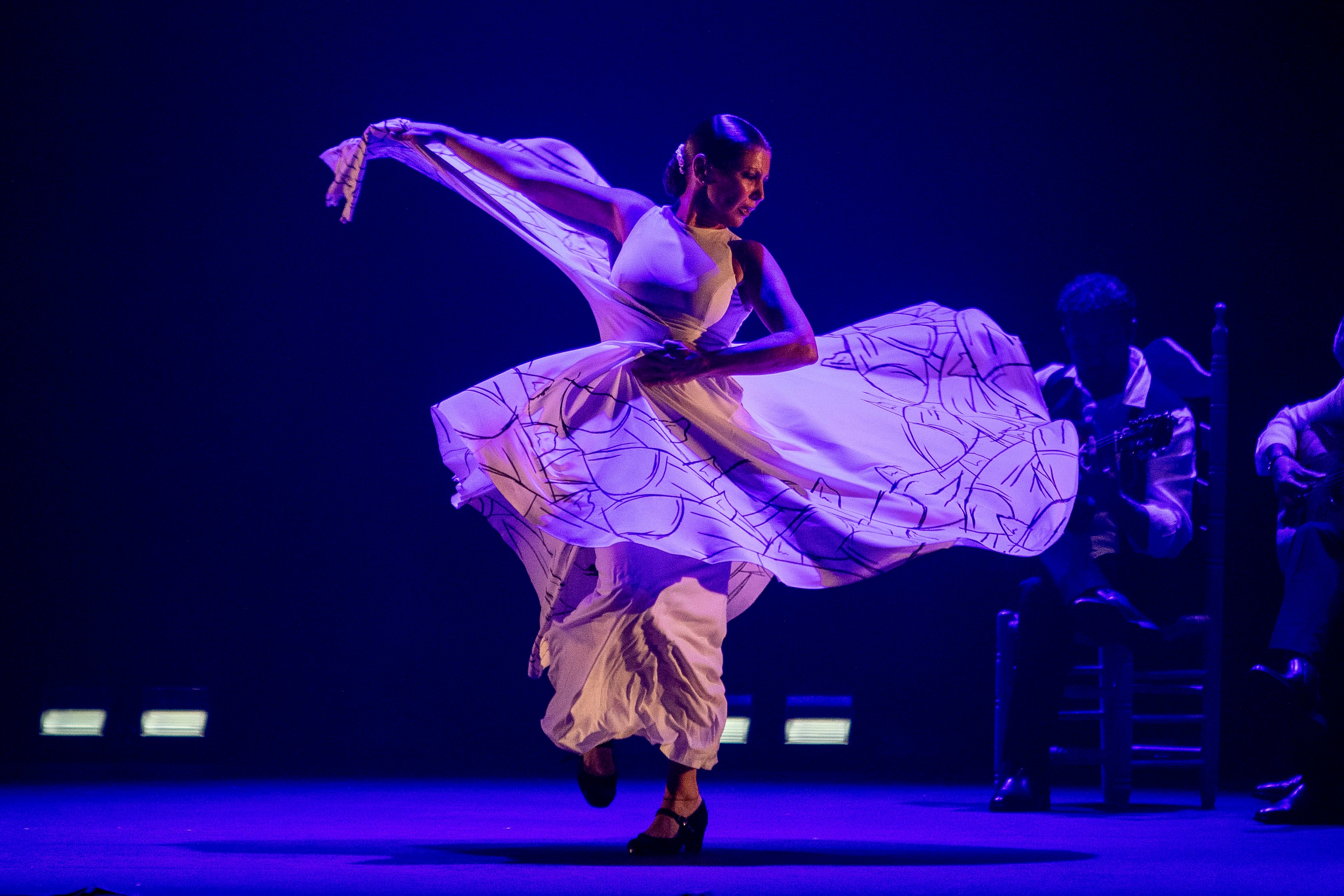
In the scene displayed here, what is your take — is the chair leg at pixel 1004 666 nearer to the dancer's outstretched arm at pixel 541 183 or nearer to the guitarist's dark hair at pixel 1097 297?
the guitarist's dark hair at pixel 1097 297

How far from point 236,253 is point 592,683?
2515 millimetres

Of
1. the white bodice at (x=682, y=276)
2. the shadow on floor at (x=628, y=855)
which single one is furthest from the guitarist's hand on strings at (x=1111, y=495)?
the white bodice at (x=682, y=276)

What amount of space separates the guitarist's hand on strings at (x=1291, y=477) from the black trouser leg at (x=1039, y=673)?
56 cm

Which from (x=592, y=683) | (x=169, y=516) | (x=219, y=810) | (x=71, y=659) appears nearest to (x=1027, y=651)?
(x=592, y=683)

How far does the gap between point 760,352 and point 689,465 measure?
0.70 feet

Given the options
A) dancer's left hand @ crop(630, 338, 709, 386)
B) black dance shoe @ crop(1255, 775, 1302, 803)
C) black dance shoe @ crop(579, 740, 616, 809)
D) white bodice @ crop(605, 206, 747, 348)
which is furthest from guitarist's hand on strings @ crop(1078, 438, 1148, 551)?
black dance shoe @ crop(579, 740, 616, 809)

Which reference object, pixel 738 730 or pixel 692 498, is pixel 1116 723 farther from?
pixel 692 498

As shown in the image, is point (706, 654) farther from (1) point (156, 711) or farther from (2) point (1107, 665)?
(1) point (156, 711)

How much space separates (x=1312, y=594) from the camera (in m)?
2.95

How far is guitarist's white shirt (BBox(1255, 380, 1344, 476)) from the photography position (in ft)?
9.98

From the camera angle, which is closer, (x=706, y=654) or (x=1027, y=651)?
(x=706, y=654)

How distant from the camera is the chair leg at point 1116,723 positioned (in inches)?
123

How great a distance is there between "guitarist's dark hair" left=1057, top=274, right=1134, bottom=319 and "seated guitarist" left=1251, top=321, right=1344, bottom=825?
0.45m

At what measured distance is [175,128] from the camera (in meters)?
3.98
